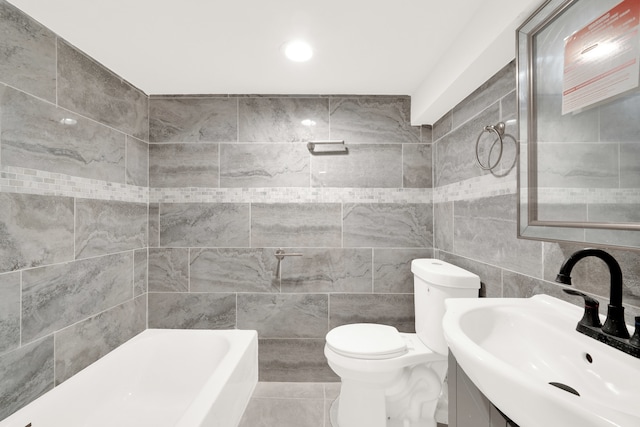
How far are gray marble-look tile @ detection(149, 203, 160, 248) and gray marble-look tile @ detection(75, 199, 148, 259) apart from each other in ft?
0.12

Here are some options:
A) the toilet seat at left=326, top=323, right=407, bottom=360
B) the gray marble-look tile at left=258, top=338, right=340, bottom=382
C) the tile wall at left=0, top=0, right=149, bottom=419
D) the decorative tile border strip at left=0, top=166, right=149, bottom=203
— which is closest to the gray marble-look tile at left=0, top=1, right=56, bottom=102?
the tile wall at left=0, top=0, right=149, bottom=419

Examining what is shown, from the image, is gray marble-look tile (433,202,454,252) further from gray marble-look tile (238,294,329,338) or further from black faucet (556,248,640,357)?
black faucet (556,248,640,357)

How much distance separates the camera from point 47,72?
148 centimetres

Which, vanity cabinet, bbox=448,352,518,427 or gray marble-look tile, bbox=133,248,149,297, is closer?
vanity cabinet, bbox=448,352,518,427

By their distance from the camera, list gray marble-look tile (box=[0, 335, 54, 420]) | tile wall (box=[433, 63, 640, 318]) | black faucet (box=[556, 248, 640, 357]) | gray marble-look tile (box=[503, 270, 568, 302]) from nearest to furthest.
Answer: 1. black faucet (box=[556, 248, 640, 357])
2. tile wall (box=[433, 63, 640, 318])
3. gray marble-look tile (box=[503, 270, 568, 302])
4. gray marble-look tile (box=[0, 335, 54, 420])

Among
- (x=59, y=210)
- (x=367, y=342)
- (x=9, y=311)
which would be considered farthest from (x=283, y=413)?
(x=59, y=210)

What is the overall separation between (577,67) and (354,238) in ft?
5.20

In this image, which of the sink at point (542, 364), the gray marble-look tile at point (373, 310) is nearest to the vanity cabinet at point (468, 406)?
the sink at point (542, 364)

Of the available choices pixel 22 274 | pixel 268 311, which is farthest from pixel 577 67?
pixel 22 274

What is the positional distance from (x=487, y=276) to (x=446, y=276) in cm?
21

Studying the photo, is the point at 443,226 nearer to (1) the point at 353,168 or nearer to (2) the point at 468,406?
(1) the point at 353,168

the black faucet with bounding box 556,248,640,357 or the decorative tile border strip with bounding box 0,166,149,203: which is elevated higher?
the decorative tile border strip with bounding box 0,166,149,203

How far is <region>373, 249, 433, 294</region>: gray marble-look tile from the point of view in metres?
2.27

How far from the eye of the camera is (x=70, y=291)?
63.1 inches
